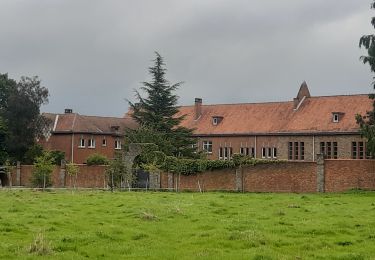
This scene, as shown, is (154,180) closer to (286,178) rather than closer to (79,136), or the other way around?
(286,178)

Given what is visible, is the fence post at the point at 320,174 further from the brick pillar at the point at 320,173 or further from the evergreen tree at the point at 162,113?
the evergreen tree at the point at 162,113

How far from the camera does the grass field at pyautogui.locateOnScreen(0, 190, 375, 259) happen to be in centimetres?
1462

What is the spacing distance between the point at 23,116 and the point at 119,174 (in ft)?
75.7

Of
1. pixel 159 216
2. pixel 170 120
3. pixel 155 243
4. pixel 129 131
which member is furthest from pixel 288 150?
pixel 155 243

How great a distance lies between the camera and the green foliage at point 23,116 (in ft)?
235

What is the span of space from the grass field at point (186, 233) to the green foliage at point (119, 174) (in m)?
27.7

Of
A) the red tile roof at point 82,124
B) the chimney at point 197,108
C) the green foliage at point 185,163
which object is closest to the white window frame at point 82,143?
the red tile roof at point 82,124

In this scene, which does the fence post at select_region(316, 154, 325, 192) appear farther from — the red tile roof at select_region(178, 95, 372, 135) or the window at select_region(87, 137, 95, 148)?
the window at select_region(87, 137, 95, 148)

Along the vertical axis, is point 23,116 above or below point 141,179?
above

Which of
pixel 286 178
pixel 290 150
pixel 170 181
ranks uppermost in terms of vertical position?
pixel 290 150

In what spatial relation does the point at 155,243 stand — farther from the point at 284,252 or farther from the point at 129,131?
the point at 129,131

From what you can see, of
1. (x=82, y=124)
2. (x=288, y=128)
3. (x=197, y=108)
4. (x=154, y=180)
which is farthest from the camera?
(x=197, y=108)

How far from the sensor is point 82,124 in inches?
3187

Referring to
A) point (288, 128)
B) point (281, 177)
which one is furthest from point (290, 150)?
point (281, 177)
